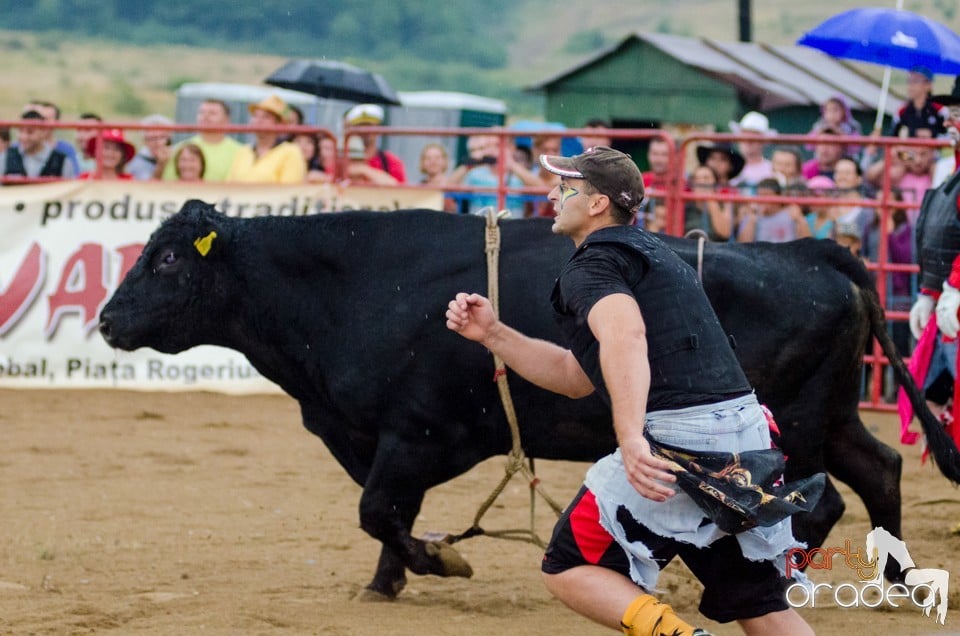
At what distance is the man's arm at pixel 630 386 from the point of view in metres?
3.62

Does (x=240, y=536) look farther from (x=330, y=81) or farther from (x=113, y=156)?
(x=330, y=81)

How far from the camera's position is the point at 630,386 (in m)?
3.63

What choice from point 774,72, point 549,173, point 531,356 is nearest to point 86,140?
point 549,173

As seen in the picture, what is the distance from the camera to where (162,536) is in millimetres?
6867

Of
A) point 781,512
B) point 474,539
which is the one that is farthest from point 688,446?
point 474,539

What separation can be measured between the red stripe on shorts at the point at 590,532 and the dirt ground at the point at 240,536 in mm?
1513

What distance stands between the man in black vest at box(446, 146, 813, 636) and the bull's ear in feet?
7.34

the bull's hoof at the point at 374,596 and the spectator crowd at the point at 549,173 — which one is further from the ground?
the spectator crowd at the point at 549,173

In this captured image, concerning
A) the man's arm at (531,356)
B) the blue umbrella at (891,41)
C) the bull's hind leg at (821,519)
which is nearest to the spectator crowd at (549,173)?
the blue umbrella at (891,41)

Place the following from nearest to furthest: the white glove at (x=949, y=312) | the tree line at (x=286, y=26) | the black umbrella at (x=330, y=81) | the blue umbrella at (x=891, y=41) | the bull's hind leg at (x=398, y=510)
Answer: the bull's hind leg at (x=398, y=510)
the white glove at (x=949, y=312)
the blue umbrella at (x=891, y=41)
the black umbrella at (x=330, y=81)
the tree line at (x=286, y=26)

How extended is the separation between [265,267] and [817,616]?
258 cm

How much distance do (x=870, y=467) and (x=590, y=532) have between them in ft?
7.79

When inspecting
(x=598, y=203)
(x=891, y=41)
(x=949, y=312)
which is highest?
(x=891, y=41)

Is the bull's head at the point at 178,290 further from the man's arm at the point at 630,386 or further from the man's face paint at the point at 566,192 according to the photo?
the man's arm at the point at 630,386
